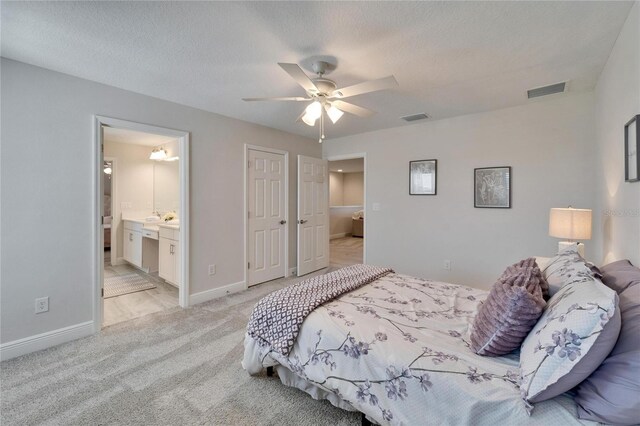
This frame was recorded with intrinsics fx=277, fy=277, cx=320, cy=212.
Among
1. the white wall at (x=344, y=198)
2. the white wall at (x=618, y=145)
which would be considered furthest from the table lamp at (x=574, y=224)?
the white wall at (x=344, y=198)

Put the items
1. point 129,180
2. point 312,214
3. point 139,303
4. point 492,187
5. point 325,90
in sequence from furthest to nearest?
point 129,180 → point 312,214 → point 492,187 → point 139,303 → point 325,90

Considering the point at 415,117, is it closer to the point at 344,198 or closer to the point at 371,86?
the point at 371,86

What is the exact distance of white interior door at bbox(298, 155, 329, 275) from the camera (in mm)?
4578

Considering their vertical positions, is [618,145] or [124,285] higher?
[618,145]

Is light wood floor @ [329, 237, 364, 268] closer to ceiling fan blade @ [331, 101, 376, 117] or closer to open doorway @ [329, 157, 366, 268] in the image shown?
open doorway @ [329, 157, 366, 268]

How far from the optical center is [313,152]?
197 inches

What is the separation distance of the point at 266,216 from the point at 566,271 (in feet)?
11.3

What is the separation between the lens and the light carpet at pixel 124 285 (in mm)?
3715

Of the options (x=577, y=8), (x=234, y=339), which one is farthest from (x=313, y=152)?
(x=577, y=8)

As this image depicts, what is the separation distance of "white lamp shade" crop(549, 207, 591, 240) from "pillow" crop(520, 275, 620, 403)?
160 cm

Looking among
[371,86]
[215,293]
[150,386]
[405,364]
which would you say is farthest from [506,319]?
[215,293]

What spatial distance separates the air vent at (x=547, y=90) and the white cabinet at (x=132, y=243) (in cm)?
567

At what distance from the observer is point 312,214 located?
4.82 m

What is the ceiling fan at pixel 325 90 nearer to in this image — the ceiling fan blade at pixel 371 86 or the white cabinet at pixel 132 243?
the ceiling fan blade at pixel 371 86
